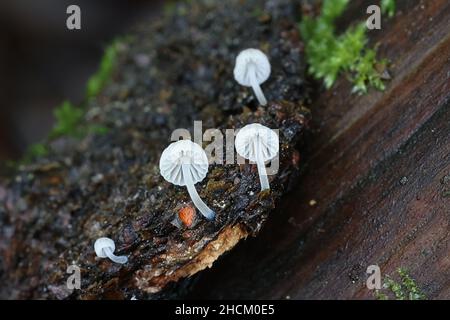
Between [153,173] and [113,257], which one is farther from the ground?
[153,173]

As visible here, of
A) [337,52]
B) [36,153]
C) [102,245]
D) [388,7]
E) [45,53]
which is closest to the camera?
[102,245]

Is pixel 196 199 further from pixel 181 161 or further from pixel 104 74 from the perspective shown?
pixel 104 74

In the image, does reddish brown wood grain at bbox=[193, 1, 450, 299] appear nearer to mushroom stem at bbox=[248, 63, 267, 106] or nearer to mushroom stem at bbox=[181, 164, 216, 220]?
mushroom stem at bbox=[248, 63, 267, 106]

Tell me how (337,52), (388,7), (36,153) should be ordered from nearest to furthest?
(388,7), (337,52), (36,153)

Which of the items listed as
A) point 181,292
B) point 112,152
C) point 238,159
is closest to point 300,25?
point 238,159

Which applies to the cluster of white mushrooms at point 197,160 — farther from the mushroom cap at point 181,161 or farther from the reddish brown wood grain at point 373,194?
the reddish brown wood grain at point 373,194

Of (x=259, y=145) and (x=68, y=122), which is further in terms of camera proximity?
(x=68, y=122)

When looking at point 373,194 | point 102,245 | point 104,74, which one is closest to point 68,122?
point 104,74
